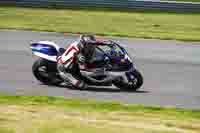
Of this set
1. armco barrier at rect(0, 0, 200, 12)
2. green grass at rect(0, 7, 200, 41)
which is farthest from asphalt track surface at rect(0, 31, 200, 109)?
armco barrier at rect(0, 0, 200, 12)

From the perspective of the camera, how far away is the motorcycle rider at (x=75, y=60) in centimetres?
1739

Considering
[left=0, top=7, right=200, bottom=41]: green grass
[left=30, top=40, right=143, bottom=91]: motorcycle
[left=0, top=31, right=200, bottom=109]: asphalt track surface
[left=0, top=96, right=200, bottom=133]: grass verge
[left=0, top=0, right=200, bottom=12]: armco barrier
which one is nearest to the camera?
[left=0, top=96, right=200, bottom=133]: grass verge

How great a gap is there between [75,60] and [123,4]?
1762 centimetres

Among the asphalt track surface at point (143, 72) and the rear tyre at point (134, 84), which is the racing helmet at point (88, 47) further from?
the rear tyre at point (134, 84)

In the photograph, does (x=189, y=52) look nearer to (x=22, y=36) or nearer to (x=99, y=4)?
(x=22, y=36)

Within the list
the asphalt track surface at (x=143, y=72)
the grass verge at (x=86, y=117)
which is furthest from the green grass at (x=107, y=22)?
the grass verge at (x=86, y=117)

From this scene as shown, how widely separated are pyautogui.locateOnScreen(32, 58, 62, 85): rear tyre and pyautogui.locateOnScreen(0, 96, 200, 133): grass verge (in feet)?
8.39

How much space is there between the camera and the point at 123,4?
34750mm

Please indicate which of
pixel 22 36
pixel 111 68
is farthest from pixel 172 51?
pixel 111 68

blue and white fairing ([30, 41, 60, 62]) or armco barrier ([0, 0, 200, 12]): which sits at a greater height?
blue and white fairing ([30, 41, 60, 62])

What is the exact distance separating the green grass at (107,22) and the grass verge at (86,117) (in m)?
13.7

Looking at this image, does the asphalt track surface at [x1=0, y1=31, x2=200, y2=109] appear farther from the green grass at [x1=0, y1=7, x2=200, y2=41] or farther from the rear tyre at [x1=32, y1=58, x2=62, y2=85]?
the green grass at [x1=0, y1=7, x2=200, y2=41]

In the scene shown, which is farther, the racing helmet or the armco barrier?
the armco barrier

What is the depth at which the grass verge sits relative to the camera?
36.6 feet
